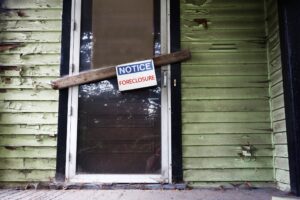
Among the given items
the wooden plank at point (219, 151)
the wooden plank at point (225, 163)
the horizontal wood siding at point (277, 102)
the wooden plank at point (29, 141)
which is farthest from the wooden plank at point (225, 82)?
the wooden plank at point (29, 141)

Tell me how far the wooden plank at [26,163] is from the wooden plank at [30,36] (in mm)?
1234

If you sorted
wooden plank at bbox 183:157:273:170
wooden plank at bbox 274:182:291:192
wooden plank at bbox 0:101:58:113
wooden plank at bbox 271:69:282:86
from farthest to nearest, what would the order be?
wooden plank at bbox 0:101:58:113, wooden plank at bbox 183:157:273:170, wooden plank at bbox 271:69:282:86, wooden plank at bbox 274:182:291:192

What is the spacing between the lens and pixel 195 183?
3484 mm

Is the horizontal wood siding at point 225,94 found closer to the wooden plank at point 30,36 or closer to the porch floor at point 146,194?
the porch floor at point 146,194

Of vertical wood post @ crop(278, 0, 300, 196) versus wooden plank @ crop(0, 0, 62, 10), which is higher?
wooden plank @ crop(0, 0, 62, 10)

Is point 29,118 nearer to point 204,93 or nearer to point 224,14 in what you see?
point 204,93

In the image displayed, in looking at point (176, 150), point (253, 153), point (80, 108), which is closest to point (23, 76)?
point (80, 108)

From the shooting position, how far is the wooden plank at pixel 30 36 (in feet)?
12.2

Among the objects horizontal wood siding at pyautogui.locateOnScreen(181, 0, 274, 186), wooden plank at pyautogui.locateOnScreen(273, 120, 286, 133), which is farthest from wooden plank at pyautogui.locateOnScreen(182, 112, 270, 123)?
wooden plank at pyautogui.locateOnScreen(273, 120, 286, 133)

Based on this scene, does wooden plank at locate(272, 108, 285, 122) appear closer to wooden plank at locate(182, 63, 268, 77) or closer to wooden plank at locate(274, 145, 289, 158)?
wooden plank at locate(274, 145, 289, 158)

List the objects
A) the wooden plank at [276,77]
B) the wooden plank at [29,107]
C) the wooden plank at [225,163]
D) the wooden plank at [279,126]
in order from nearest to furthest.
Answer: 1. the wooden plank at [279,126]
2. the wooden plank at [276,77]
3. the wooden plank at [225,163]
4. the wooden plank at [29,107]

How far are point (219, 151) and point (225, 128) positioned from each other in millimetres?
238

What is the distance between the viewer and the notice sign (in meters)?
3.61

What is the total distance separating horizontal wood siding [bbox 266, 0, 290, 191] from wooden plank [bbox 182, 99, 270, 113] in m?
0.13
